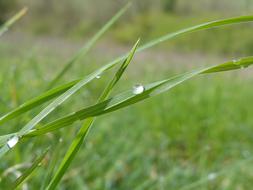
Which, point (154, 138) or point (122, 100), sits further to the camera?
point (154, 138)

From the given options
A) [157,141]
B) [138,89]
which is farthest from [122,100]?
[157,141]

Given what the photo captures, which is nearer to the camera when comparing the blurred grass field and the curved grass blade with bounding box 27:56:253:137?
the curved grass blade with bounding box 27:56:253:137

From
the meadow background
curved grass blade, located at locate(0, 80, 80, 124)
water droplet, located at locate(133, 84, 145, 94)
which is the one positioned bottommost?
the meadow background

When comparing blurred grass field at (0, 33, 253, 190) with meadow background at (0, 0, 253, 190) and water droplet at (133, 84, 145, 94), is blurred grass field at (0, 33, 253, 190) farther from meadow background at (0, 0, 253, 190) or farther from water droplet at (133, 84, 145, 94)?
water droplet at (133, 84, 145, 94)

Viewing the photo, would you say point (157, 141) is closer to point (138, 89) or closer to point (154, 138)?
point (154, 138)

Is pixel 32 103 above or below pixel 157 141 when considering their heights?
above

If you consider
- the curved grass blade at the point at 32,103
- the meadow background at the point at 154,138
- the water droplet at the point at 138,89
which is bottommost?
the meadow background at the point at 154,138

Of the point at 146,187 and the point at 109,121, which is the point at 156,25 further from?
the point at 146,187

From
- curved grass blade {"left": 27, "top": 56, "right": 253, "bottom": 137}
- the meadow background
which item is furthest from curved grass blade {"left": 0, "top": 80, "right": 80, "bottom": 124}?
the meadow background

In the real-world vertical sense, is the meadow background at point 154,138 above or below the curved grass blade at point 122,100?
below

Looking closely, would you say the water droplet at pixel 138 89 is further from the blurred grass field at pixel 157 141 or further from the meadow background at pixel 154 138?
the blurred grass field at pixel 157 141

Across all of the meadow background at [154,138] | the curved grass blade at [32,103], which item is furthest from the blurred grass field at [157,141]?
the curved grass blade at [32,103]
